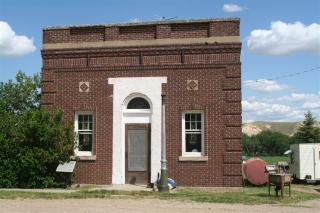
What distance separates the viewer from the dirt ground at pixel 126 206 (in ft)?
41.6

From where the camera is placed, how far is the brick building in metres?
18.8

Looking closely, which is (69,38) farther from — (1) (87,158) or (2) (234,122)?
(2) (234,122)

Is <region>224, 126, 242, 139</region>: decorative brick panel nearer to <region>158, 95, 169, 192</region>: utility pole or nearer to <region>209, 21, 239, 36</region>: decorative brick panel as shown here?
<region>158, 95, 169, 192</region>: utility pole

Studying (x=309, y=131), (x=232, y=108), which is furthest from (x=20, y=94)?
(x=309, y=131)

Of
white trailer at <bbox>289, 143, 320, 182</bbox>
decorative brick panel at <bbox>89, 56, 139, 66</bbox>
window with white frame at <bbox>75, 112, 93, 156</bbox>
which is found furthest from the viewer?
white trailer at <bbox>289, 143, 320, 182</bbox>

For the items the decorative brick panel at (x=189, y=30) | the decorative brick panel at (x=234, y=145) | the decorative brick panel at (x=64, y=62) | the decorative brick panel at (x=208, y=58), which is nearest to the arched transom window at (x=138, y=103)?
the decorative brick panel at (x=208, y=58)

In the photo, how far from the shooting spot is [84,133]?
19.8 m

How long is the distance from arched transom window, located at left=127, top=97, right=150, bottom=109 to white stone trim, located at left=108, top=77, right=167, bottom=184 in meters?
0.19

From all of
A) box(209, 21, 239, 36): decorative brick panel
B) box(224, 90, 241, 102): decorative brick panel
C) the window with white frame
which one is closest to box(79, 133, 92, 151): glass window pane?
the window with white frame

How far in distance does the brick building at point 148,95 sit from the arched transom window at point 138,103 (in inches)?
1.5

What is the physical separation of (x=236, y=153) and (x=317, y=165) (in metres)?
8.93

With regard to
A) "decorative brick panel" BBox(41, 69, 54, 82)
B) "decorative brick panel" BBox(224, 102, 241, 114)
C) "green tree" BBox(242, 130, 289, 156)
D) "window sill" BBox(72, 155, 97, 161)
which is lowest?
"green tree" BBox(242, 130, 289, 156)

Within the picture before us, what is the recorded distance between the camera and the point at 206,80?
1894 cm

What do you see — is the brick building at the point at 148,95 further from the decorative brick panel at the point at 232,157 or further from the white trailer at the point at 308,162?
the white trailer at the point at 308,162
